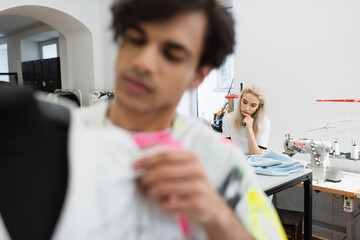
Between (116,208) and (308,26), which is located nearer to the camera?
(116,208)

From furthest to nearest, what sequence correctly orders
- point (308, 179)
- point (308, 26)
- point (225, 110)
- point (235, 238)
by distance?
point (225, 110) → point (308, 26) → point (308, 179) → point (235, 238)

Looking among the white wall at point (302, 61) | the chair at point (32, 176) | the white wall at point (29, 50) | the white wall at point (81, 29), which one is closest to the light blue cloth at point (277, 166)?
the white wall at point (302, 61)

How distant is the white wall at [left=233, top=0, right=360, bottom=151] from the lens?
9.16 ft

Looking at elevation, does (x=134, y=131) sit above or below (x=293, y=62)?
below

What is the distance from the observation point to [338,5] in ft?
9.27

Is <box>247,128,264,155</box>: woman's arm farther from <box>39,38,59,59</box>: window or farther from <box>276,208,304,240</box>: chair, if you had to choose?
<box>39,38,59,59</box>: window

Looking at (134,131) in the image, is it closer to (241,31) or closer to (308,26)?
(308,26)

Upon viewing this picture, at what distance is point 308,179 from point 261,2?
206 centimetres

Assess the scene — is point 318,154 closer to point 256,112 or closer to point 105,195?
point 256,112

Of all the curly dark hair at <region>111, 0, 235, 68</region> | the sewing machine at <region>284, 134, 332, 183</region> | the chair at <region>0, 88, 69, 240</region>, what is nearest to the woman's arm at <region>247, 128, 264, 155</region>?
the sewing machine at <region>284, 134, 332, 183</region>

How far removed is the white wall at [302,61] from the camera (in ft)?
9.16

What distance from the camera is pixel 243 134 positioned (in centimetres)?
300

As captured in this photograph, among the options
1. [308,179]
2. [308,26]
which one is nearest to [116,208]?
[308,179]

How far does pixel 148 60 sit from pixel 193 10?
112 mm
